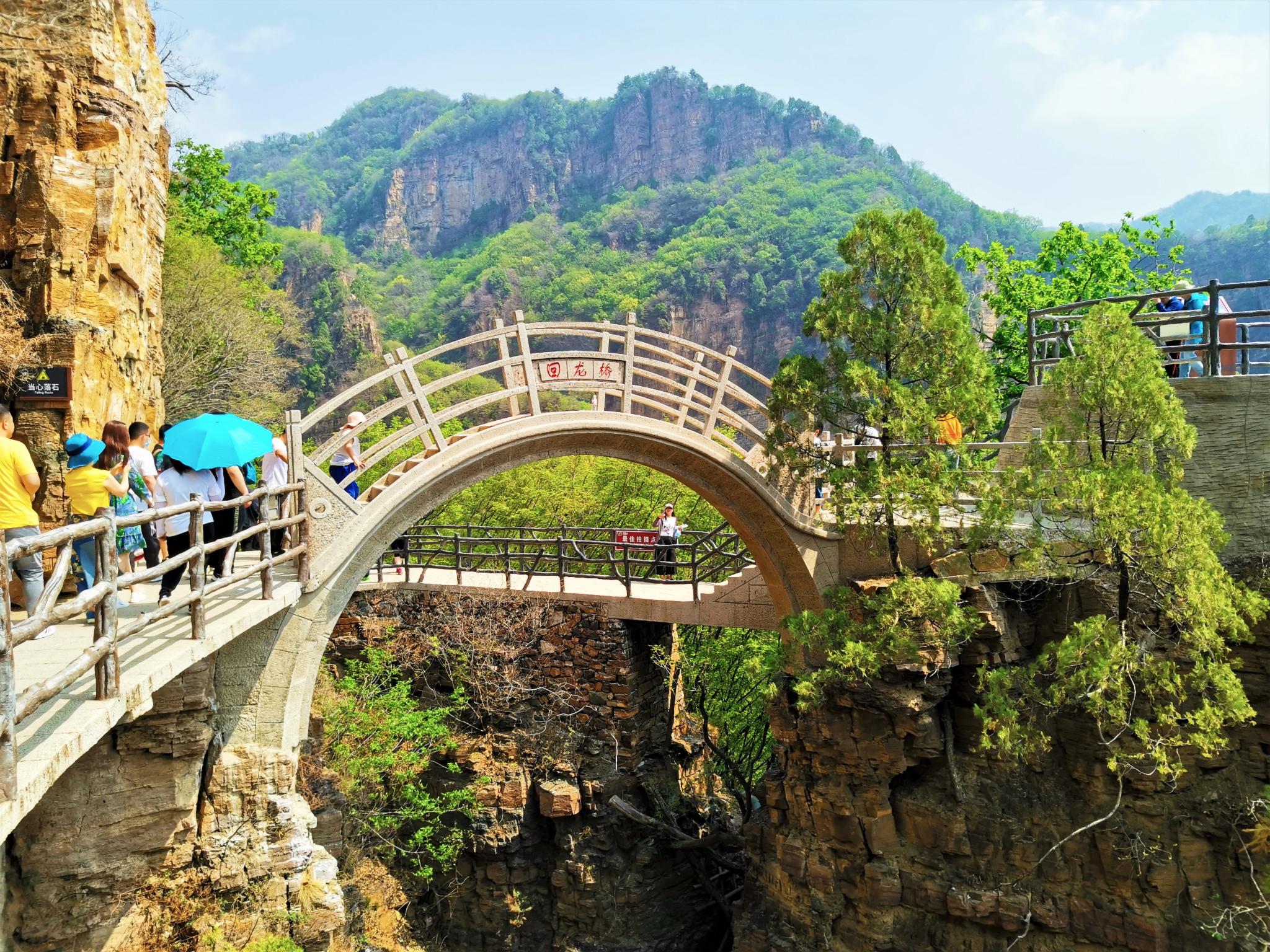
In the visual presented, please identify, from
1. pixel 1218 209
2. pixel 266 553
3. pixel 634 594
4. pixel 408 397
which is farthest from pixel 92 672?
pixel 1218 209

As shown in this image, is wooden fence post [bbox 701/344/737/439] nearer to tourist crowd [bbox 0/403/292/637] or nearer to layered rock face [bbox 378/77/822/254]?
tourist crowd [bbox 0/403/292/637]

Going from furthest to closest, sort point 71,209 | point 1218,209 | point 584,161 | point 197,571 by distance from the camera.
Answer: point 1218,209 < point 584,161 < point 71,209 < point 197,571

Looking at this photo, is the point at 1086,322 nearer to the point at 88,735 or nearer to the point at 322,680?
the point at 88,735

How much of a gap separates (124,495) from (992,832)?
346 inches

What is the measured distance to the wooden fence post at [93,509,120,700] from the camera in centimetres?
414

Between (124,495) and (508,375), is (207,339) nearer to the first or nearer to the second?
(508,375)

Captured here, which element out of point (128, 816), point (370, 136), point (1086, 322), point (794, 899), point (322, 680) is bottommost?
point (794, 899)

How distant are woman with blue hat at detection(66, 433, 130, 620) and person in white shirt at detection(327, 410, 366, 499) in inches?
79.2

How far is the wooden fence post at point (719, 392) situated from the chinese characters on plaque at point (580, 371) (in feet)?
3.43

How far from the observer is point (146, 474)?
621 centimetres

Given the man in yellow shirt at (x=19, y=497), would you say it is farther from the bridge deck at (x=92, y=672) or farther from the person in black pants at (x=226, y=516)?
the person in black pants at (x=226, y=516)

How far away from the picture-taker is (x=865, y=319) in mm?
8758

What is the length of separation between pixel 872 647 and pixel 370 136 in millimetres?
137369

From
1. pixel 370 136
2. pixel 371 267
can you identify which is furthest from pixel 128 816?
pixel 370 136
